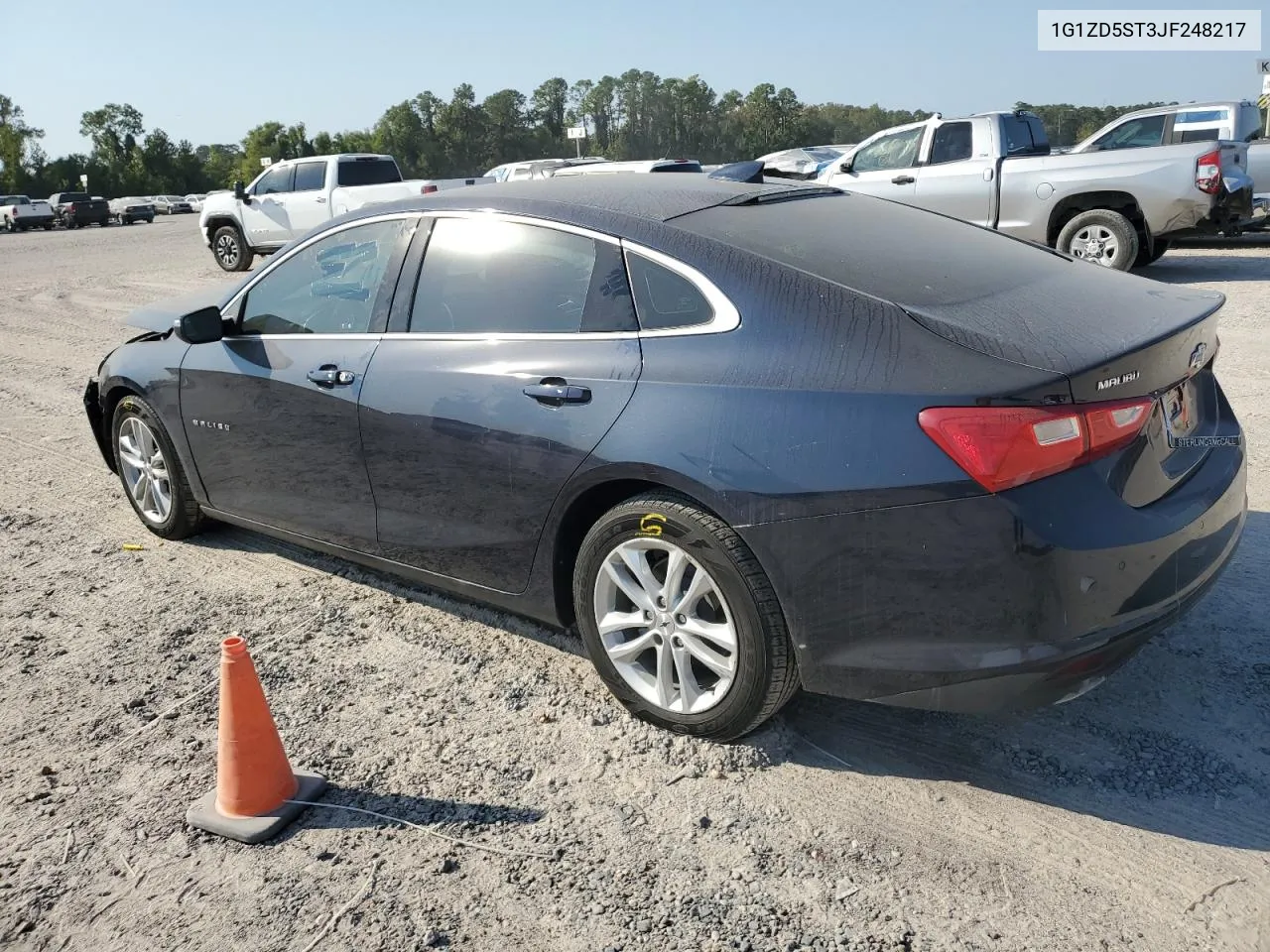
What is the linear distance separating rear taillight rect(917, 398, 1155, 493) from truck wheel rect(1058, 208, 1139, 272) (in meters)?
9.61

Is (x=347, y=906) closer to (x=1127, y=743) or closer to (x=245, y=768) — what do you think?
(x=245, y=768)

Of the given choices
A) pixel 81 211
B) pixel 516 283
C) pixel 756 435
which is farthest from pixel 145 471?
pixel 81 211

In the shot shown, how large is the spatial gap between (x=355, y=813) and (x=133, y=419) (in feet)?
9.84

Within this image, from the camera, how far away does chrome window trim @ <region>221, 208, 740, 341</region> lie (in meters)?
3.07

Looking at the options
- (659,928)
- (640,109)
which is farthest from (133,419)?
(640,109)

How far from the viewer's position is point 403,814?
9.78ft

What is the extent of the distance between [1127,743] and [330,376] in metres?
3.00

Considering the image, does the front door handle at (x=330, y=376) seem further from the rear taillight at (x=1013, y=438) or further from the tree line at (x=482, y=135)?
the tree line at (x=482, y=135)

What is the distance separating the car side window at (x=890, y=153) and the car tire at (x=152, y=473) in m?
10.6

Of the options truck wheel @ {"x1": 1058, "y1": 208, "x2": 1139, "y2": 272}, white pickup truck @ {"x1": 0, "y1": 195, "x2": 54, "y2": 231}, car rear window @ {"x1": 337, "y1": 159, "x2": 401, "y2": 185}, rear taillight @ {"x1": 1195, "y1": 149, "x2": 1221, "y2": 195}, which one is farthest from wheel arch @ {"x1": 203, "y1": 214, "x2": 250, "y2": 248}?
white pickup truck @ {"x1": 0, "y1": 195, "x2": 54, "y2": 231}

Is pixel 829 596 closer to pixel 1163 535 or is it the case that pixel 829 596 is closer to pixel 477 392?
pixel 1163 535

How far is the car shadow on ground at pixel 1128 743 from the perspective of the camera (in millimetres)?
2846

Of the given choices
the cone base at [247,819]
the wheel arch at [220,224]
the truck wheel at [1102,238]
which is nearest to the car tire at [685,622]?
the cone base at [247,819]

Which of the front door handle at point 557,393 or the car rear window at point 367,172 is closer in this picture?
the front door handle at point 557,393
